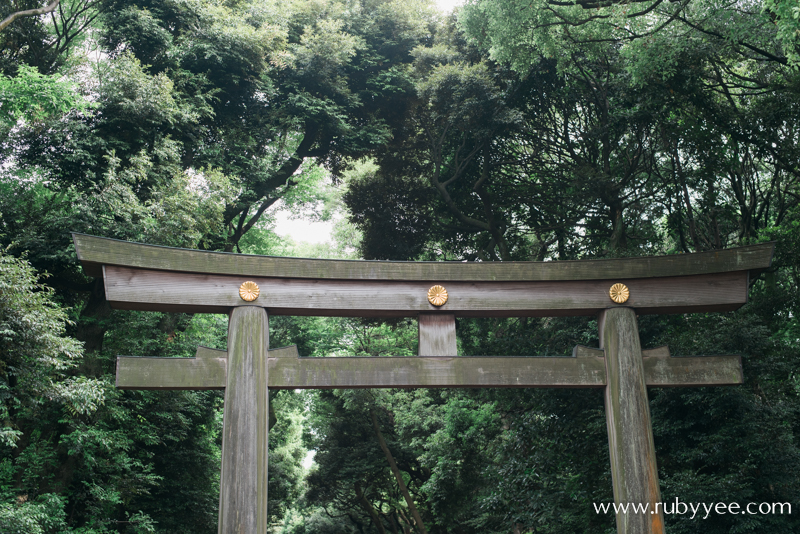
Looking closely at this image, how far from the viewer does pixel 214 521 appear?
12.2 m

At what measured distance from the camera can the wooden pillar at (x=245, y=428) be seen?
14.7ft

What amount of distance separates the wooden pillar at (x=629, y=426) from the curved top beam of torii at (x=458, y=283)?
0.26 metres

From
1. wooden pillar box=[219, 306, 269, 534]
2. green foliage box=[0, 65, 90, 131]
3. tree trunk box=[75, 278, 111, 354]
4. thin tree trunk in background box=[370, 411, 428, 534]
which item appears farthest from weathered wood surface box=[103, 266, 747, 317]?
thin tree trunk in background box=[370, 411, 428, 534]

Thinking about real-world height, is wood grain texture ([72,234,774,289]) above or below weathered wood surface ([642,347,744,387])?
above

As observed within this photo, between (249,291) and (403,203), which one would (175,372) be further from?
(403,203)

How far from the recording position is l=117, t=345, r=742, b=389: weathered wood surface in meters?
4.66

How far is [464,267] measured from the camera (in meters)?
5.24

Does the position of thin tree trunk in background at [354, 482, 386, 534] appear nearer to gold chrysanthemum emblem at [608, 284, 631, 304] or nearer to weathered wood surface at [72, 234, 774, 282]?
weathered wood surface at [72, 234, 774, 282]

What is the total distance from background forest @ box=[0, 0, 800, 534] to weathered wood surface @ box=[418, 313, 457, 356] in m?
3.96

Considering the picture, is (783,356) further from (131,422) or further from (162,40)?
(162,40)

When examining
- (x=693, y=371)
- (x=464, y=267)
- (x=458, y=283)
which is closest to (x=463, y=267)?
(x=464, y=267)

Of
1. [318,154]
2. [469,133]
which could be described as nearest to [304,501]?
[318,154]

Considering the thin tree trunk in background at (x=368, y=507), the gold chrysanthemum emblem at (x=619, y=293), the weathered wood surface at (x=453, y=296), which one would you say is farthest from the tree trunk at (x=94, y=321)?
the thin tree trunk in background at (x=368, y=507)

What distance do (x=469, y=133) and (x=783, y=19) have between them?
8655 millimetres
